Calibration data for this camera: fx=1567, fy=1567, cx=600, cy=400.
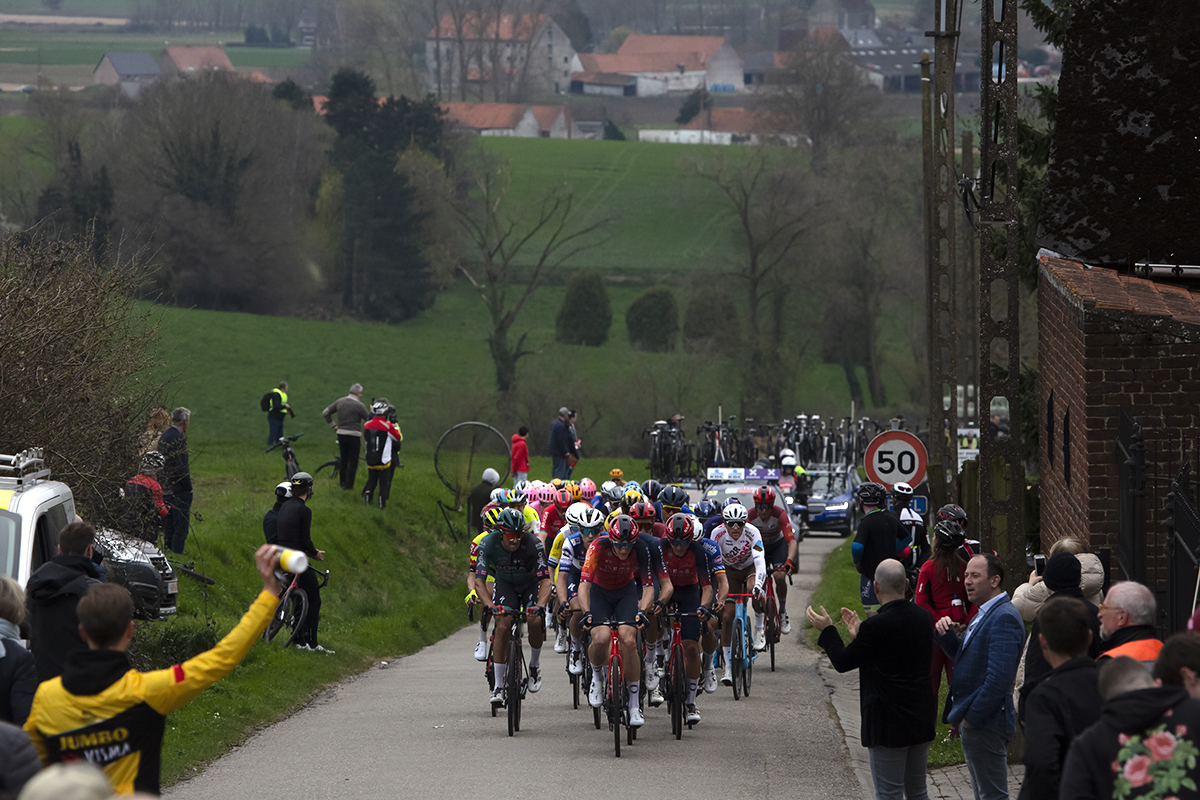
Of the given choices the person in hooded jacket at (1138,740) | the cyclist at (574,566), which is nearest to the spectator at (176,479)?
the cyclist at (574,566)

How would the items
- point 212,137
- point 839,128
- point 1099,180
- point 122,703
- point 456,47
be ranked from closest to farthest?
point 122,703
point 1099,180
point 212,137
point 839,128
point 456,47

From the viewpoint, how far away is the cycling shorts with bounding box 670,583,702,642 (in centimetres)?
1354

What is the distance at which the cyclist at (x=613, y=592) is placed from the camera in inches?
494

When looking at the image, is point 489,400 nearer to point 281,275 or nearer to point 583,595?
point 281,275

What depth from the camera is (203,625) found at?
1664cm

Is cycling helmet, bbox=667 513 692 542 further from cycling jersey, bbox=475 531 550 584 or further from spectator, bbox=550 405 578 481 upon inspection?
spectator, bbox=550 405 578 481

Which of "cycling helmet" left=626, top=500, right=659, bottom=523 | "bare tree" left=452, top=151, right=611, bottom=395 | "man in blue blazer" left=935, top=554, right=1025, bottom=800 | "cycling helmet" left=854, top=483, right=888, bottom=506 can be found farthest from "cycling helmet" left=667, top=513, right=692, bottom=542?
"bare tree" left=452, top=151, right=611, bottom=395

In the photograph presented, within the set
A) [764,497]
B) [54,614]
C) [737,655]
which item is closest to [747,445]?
[764,497]

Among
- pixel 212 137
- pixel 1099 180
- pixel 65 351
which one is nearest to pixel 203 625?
pixel 65 351

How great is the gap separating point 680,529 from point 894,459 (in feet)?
19.2

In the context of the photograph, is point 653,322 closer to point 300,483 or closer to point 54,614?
point 300,483

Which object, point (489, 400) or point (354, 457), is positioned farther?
point (489, 400)

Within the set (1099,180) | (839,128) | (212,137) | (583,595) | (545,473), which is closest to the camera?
(583,595)

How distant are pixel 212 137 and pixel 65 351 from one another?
Answer: 66709 mm
